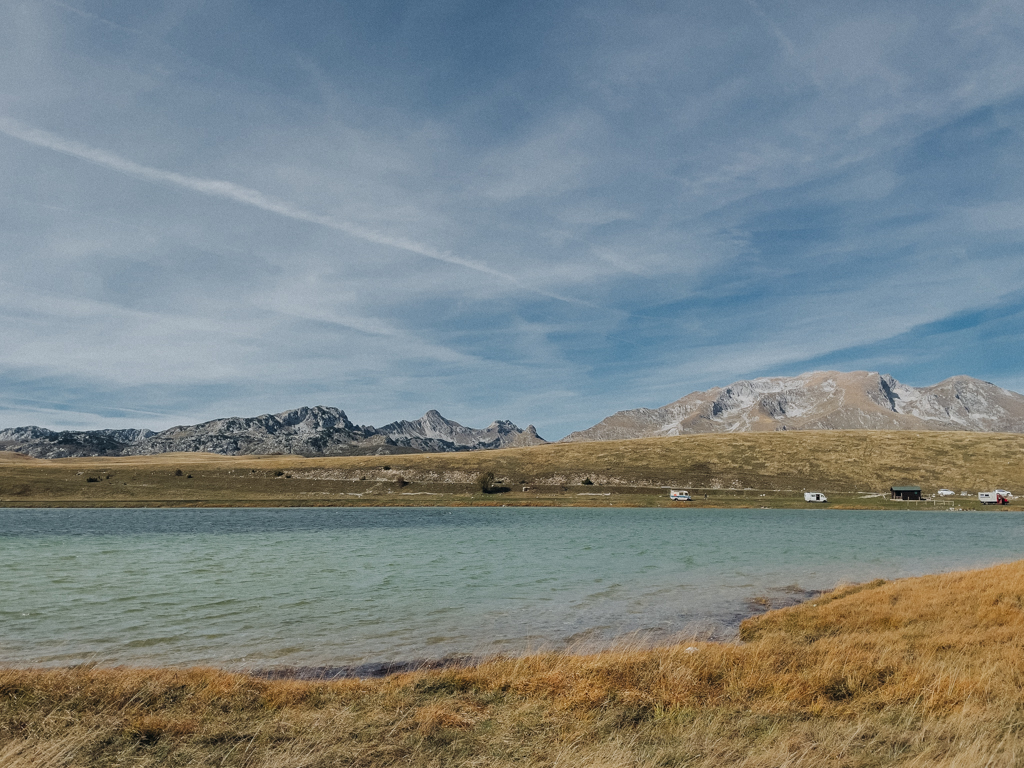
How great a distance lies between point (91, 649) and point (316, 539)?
43483 mm

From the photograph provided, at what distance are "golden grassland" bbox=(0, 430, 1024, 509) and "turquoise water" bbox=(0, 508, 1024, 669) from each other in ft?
192

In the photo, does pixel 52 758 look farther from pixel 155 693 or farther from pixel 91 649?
pixel 91 649

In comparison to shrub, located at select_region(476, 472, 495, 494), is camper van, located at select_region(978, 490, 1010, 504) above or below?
below

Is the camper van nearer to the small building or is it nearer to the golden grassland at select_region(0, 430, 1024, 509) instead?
the golden grassland at select_region(0, 430, 1024, 509)

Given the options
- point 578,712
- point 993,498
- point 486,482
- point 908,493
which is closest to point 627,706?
point 578,712

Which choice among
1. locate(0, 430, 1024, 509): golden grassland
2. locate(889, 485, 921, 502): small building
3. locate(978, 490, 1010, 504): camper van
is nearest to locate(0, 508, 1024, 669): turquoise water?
locate(978, 490, 1010, 504): camper van

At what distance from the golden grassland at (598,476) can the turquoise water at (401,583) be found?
192ft

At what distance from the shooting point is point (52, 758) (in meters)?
8.81

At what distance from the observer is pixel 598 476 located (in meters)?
155

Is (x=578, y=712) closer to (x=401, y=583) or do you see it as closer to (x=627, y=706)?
(x=627, y=706)

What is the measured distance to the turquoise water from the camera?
2067cm

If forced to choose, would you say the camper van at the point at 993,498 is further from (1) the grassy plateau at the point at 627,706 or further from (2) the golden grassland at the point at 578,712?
(2) the golden grassland at the point at 578,712

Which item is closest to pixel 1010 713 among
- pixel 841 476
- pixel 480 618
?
pixel 480 618

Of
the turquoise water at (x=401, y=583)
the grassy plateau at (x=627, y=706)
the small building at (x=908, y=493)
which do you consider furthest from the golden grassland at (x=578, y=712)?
the small building at (x=908, y=493)
